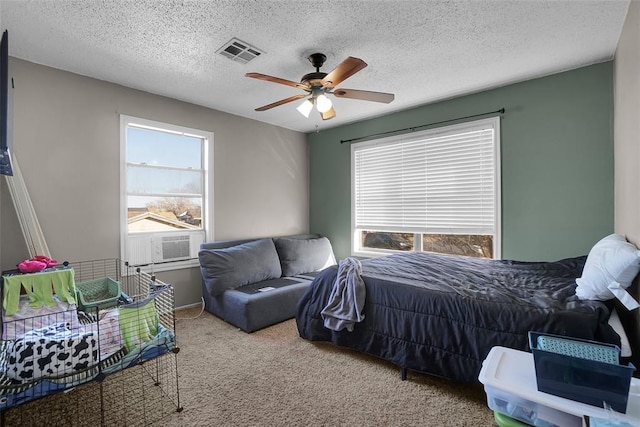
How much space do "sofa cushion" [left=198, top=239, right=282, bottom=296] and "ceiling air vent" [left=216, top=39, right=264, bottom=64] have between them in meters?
2.04

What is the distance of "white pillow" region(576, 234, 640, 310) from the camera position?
1.50 metres

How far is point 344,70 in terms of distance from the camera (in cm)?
215

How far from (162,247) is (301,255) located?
1762 millimetres

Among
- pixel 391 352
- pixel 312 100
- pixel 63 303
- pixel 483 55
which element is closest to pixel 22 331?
pixel 63 303

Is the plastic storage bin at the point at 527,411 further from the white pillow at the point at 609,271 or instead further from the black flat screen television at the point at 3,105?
the black flat screen television at the point at 3,105

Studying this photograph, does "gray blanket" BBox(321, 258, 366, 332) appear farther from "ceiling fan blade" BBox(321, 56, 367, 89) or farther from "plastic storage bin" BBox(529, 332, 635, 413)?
"ceiling fan blade" BBox(321, 56, 367, 89)

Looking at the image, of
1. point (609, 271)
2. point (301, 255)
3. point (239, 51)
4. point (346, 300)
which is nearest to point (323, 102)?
point (239, 51)

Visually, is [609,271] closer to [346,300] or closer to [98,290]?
[346,300]

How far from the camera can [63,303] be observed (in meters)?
2.11

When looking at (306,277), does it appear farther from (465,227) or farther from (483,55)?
(483,55)

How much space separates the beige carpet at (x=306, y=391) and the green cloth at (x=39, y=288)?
3.28 ft

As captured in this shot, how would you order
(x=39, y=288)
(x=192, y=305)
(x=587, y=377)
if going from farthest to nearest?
(x=192, y=305) < (x=39, y=288) < (x=587, y=377)

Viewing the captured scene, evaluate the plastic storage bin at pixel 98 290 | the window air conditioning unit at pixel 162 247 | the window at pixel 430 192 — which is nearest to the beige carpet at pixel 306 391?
the plastic storage bin at pixel 98 290

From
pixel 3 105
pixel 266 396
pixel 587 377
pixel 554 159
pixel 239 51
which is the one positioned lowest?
pixel 266 396
